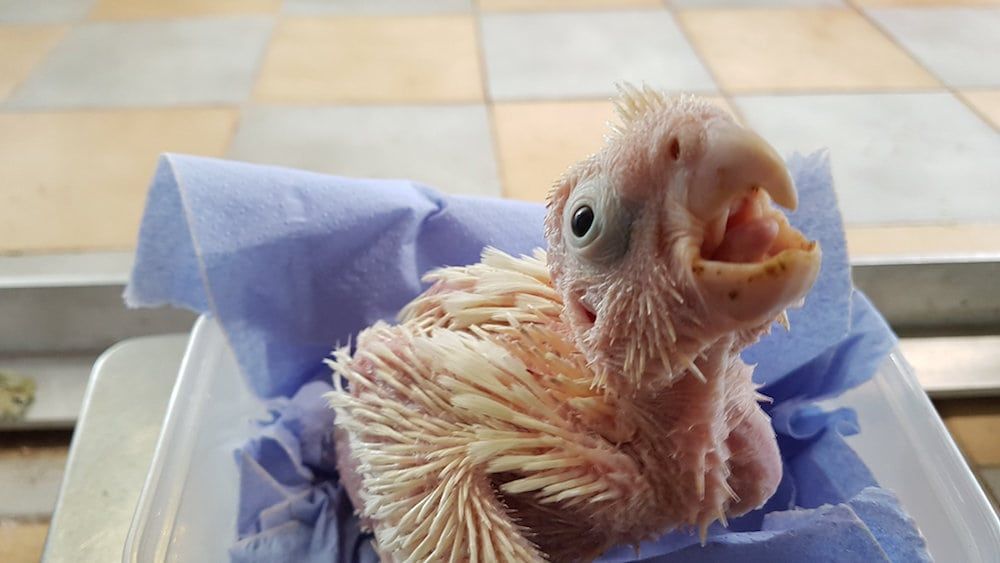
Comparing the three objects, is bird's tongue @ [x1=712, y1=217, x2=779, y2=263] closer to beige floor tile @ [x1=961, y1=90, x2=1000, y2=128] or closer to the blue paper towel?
the blue paper towel

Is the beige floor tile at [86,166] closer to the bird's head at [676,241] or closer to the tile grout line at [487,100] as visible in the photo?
the tile grout line at [487,100]

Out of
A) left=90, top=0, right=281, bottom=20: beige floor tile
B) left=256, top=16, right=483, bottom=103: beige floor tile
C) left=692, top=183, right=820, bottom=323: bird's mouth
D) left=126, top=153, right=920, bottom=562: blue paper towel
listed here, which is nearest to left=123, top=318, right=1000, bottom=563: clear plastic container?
left=126, top=153, right=920, bottom=562: blue paper towel

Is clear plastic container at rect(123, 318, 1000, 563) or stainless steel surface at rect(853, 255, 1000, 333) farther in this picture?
stainless steel surface at rect(853, 255, 1000, 333)

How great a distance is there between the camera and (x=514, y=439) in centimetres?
21

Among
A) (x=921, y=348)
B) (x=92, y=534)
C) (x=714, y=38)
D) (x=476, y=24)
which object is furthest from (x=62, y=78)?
(x=921, y=348)

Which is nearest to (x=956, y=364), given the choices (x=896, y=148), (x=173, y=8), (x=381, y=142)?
(x=896, y=148)

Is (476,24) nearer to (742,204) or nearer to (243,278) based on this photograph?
Result: (243,278)

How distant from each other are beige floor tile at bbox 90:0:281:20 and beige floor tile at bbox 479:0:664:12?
240mm

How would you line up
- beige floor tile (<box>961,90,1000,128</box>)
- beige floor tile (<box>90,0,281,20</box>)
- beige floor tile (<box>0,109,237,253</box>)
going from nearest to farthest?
1. beige floor tile (<box>0,109,237,253</box>)
2. beige floor tile (<box>961,90,1000,128</box>)
3. beige floor tile (<box>90,0,281,20</box>)

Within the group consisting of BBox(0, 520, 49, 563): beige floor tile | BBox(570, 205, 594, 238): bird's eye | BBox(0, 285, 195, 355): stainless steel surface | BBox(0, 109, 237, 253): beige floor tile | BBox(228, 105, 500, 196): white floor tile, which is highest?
BBox(570, 205, 594, 238): bird's eye

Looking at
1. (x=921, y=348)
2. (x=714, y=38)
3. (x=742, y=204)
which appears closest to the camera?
(x=742, y=204)

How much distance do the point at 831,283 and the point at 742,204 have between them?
0.64ft

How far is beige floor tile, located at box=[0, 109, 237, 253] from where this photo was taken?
1.87 feet

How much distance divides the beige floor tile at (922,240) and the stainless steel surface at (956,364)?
0.07 m
